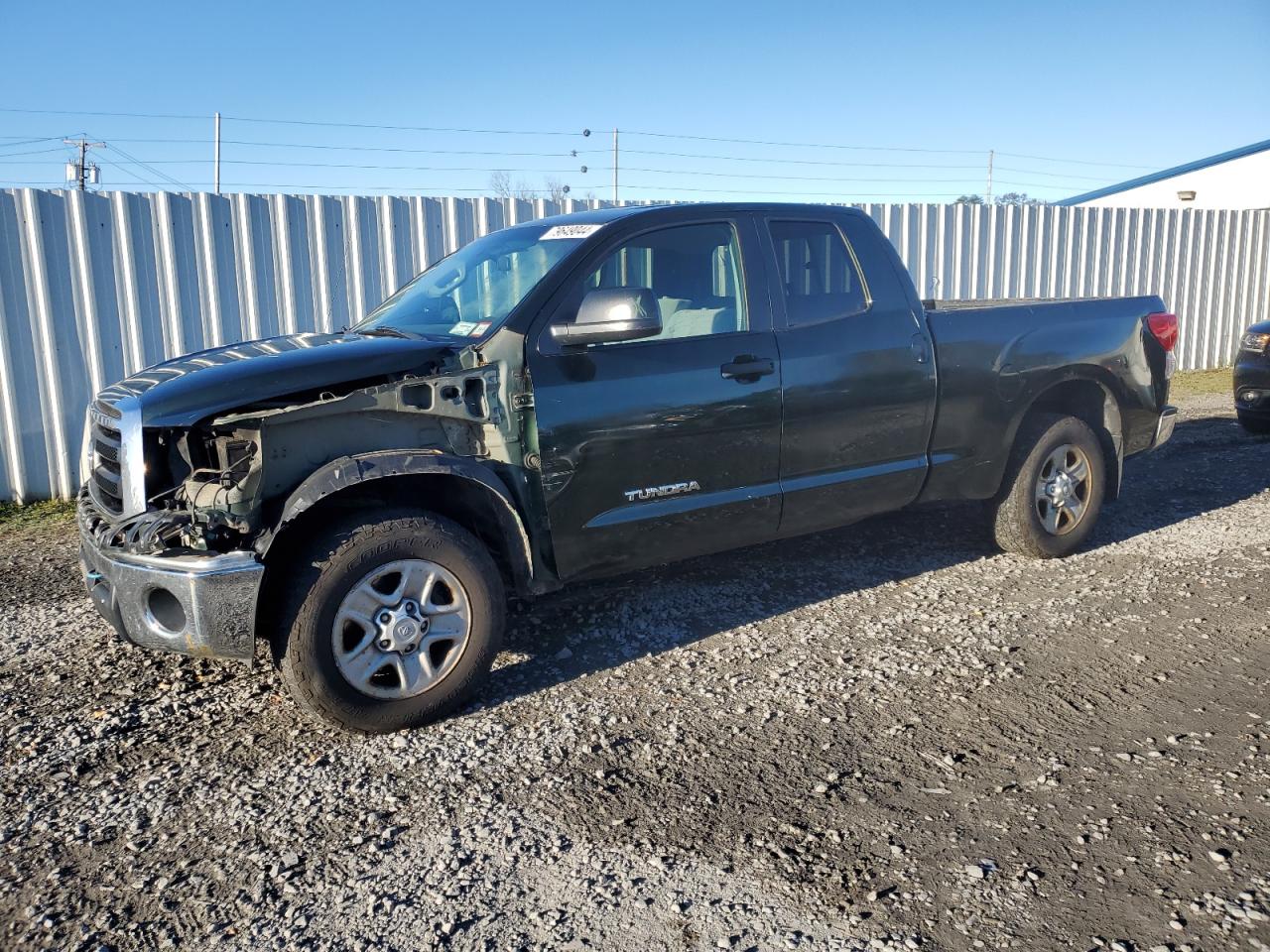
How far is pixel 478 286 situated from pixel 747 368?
129cm

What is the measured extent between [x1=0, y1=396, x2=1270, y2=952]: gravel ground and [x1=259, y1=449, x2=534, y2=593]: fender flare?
0.63m

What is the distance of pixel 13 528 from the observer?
23.7ft

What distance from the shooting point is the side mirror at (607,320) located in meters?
3.99

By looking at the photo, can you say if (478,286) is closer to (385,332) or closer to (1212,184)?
(385,332)

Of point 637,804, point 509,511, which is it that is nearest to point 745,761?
point 637,804

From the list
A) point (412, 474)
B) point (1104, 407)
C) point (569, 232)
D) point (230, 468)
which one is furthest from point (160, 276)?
point (1104, 407)

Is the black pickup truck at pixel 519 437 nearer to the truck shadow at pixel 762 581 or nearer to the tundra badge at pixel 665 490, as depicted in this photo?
the tundra badge at pixel 665 490

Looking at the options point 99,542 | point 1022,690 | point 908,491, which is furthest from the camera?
point 908,491

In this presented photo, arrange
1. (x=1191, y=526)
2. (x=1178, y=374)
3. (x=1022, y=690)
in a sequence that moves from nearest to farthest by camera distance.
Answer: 1. (x=1022, y=690)
2. (x=1191, y=526)
3. (x=1178, y=374)

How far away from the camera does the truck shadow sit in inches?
180

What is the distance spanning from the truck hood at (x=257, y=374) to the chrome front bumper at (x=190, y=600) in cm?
52

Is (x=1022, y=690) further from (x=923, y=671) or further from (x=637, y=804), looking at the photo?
(x=637, y=804)

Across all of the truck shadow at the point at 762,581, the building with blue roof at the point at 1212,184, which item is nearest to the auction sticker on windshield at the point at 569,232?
the truck shadow at the point at 762,581

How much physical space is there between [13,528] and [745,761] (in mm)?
6176
